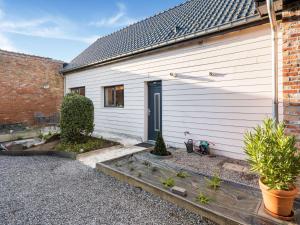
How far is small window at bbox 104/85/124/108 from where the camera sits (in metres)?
8.19

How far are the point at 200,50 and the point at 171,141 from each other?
9.69ft

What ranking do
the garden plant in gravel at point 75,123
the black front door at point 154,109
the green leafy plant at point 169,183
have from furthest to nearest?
the black front door at point 154,109, the garden plant in gravel at point 75,123, the green leafy plant at point 169,183

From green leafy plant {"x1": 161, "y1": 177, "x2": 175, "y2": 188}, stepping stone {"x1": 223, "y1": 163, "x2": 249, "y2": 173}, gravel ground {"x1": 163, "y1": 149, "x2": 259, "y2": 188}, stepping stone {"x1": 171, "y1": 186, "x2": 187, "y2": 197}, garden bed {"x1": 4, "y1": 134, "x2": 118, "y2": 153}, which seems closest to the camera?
stepping stone {"x1": 171, "y1": 186, "x2": 187, "y2": 197}

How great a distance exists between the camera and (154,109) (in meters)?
6.95

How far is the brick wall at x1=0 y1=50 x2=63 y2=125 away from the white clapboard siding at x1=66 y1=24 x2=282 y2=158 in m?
6.00

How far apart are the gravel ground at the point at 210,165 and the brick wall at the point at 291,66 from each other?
1.15m

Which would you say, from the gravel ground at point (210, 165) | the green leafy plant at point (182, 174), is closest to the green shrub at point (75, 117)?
the gravel ground at point (210, 165)

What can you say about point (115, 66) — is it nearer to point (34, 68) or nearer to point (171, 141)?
point (171, 141)

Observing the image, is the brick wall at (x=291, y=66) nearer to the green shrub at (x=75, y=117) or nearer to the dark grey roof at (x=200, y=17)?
the dark grey roof at (x=200, y=17)

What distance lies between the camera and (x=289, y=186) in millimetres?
2475

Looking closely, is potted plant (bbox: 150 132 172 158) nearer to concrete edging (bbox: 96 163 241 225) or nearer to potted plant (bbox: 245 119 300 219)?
concrete edging (bbox: 96 163 241 225)

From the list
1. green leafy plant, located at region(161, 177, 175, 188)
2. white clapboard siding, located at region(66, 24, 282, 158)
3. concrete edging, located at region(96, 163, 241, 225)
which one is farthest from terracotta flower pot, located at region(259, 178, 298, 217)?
white clapboard siding, located at region(66, 24, 282, 158)

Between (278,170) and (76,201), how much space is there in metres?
3.08

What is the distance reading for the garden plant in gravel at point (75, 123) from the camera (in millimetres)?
6289
